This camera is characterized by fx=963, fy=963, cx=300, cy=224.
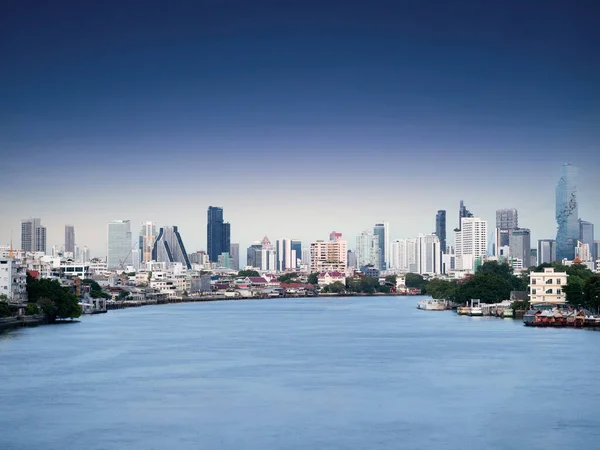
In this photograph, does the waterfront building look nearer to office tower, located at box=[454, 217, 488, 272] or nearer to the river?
the river

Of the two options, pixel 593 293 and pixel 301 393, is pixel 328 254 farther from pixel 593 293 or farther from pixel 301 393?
pixel 301 393

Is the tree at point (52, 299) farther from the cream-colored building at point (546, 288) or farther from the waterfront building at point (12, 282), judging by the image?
the cream-colored building at point (546, 288)

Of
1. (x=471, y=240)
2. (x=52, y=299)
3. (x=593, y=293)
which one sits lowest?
(x=52, y=299)

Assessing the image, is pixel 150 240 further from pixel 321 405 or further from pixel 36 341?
pixel 321 405

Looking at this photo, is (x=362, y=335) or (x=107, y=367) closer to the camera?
(x=107, y=367)

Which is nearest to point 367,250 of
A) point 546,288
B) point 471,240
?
point 471,240

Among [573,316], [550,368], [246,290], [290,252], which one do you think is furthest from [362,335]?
[290,252]
